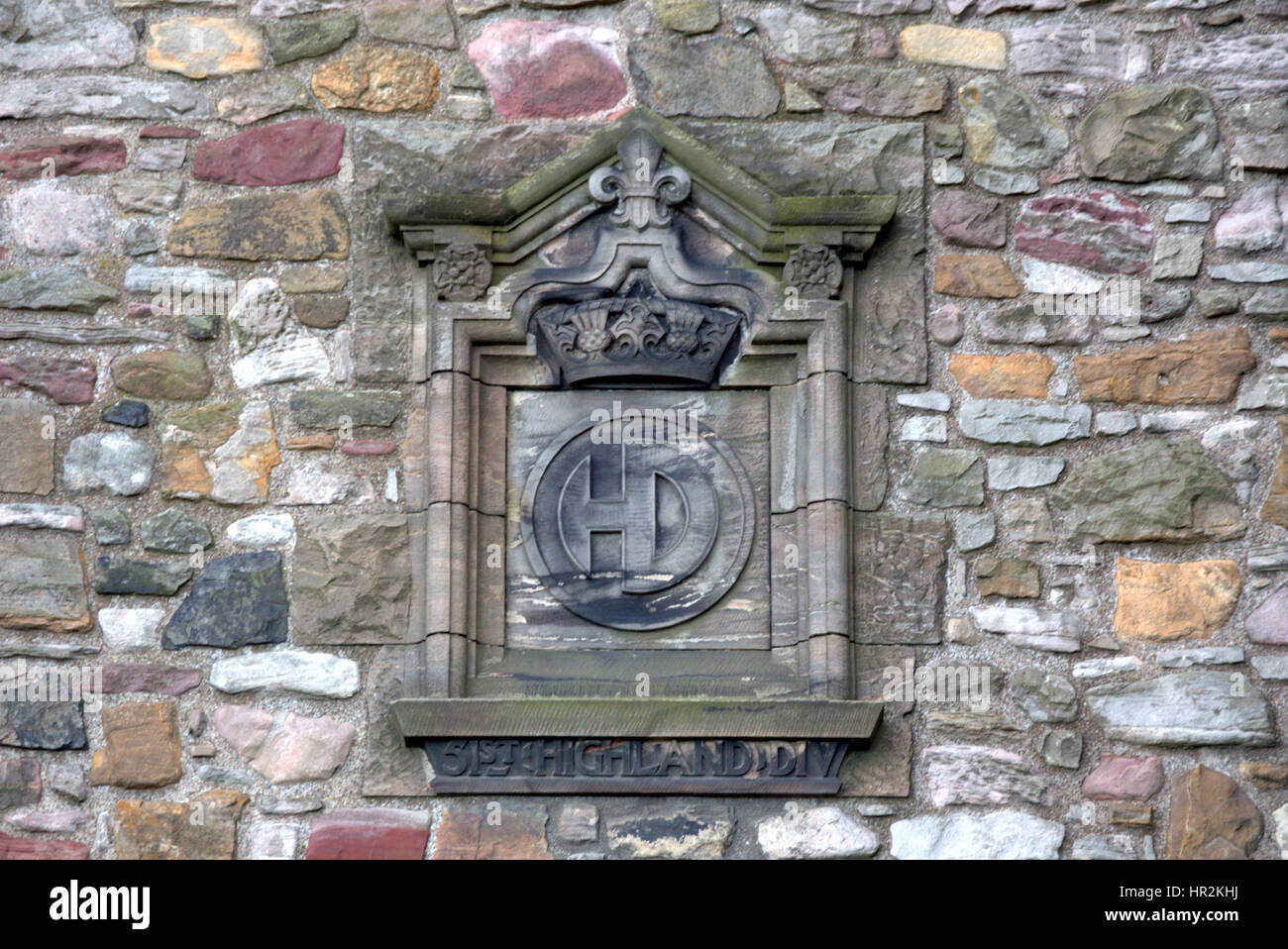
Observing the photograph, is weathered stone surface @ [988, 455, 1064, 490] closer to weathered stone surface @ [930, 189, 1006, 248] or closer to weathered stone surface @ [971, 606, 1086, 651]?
weathered stone surface @ [971, 606, 1086, 651]

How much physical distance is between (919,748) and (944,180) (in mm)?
1732

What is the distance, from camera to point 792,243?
193 inches

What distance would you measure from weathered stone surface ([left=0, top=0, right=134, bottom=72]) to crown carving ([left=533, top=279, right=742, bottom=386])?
5.16 ft

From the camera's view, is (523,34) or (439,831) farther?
(523,34)

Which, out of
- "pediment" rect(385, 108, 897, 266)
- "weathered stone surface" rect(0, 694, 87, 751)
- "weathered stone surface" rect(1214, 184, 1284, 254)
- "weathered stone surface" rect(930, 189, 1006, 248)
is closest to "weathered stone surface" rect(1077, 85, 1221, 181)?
"weathered stone surface" rect(1214, 184, 1284, 254)

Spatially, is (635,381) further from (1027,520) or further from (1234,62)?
(1234,62)

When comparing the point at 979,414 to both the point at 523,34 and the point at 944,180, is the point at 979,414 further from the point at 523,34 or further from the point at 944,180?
the point at 523,34

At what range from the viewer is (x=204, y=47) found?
502 centimetres

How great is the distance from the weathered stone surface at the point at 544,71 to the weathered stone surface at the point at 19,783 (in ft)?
7.82

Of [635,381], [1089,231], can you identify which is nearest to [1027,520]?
[1089,231]

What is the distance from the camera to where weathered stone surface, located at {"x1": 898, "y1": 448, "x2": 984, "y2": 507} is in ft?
15.8

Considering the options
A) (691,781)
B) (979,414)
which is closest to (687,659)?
(691,781)

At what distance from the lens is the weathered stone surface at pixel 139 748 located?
15.2 feet

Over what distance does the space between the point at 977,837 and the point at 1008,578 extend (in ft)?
2.46
